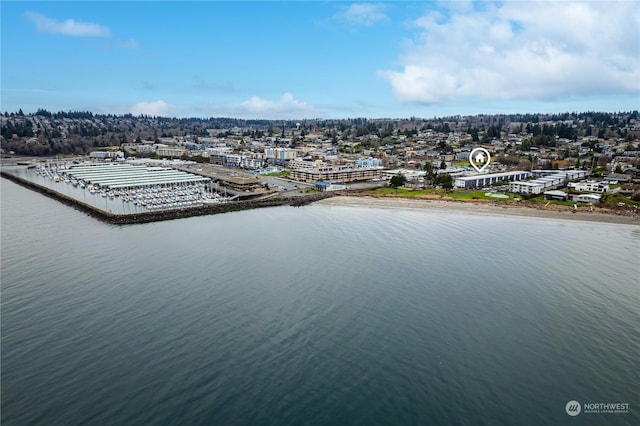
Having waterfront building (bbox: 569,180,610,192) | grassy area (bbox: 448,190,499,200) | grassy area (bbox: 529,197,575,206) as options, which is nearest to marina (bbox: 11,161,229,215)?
grassy area (bbox: 448,190,499,200)

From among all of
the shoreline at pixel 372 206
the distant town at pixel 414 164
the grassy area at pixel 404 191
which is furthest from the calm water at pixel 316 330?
the distant town at pixel 414 164

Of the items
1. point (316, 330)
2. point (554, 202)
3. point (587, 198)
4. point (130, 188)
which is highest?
point (130, 188)

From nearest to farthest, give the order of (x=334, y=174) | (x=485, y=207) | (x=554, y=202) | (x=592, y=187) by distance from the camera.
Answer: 1. (x=485, y=207)
2. (x=554, y=202)
3. (x=592, y=187)
4. (x=334, y=174)

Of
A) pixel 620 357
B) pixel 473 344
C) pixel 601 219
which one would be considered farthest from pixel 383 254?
pixel 601 219

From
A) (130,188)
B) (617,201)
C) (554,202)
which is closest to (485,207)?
(554,202)

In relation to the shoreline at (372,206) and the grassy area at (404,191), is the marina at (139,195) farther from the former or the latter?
the grassy area at (404,191)

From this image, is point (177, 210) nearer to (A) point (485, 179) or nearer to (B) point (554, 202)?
(B) point (554, 202)

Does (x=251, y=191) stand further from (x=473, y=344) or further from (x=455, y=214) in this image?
(x=473, y=344)

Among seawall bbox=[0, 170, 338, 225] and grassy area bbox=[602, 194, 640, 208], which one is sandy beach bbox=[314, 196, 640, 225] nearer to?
seawall bbox=[0, 170, 338, 225]
